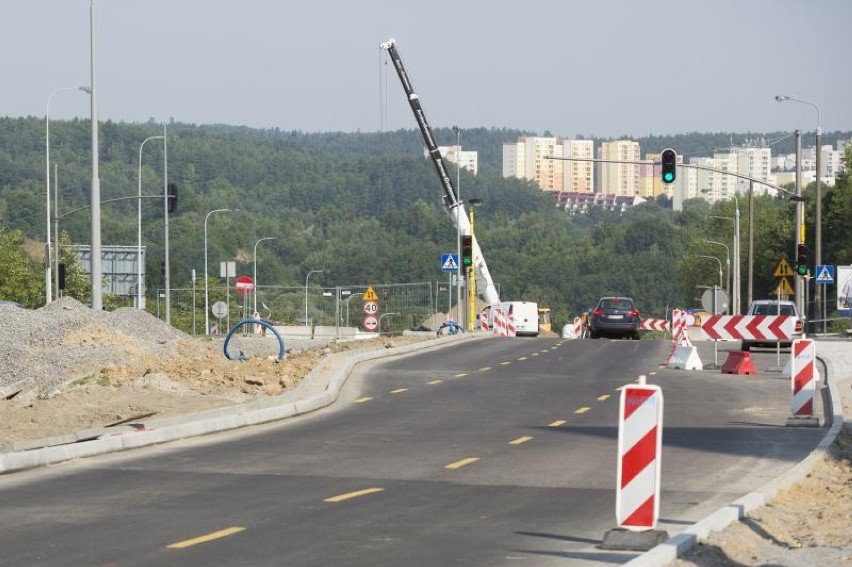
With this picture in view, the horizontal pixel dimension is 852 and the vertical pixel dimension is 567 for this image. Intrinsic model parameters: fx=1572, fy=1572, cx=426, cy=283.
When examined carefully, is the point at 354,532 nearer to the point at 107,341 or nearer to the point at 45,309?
the point at 107,341

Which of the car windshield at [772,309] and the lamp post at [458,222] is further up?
the lamp post at [458,222]

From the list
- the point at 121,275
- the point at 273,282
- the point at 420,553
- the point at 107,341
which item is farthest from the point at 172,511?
the point at 273,282

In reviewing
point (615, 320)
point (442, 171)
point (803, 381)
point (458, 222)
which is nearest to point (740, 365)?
point (803, 381)

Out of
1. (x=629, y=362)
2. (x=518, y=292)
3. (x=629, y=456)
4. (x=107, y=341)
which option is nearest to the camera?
(x=629, y=456)

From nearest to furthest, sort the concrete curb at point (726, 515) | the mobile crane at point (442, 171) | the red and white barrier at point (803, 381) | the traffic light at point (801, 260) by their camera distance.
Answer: the concrete curb at point (726, 515)
the red and white barrier at point (803, 381)
the traffic light at point (801, 260)
the mobile crane at point (442, 171)

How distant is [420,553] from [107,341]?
2449 centimetres

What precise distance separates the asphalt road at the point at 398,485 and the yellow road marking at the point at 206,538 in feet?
0.06

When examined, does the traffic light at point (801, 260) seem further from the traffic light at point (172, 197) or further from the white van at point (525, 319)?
the traffic light at point (172, 197)

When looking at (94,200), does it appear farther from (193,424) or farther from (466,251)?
(466,251)

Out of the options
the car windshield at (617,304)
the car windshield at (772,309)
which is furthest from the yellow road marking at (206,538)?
the car windshield at (617,304)

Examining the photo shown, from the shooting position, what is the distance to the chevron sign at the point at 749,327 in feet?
113

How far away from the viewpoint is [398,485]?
15.6 meters

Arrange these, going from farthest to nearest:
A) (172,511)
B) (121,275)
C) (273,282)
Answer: (273,282), (121,275), (172,511)

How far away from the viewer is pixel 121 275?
257 ft
